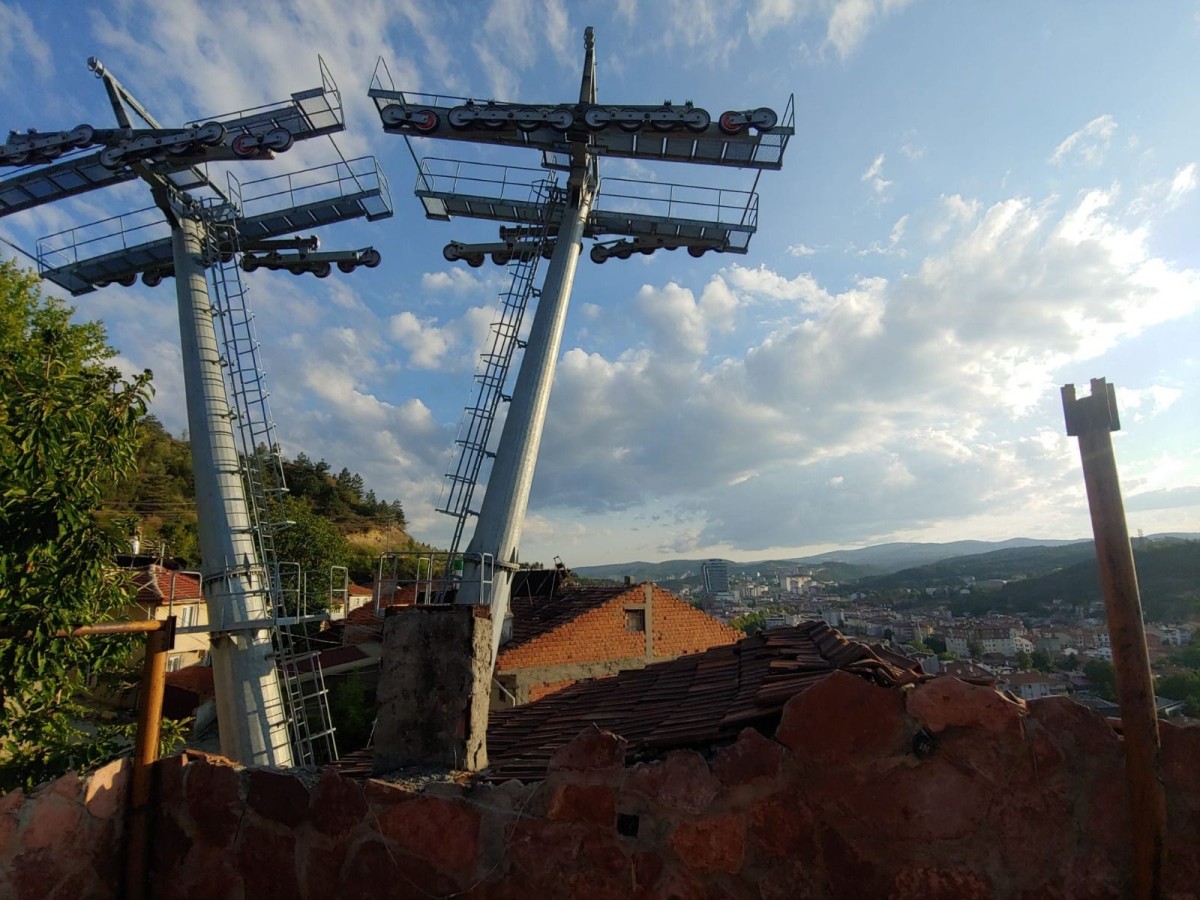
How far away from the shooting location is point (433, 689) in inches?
135

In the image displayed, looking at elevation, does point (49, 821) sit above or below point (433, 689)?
below

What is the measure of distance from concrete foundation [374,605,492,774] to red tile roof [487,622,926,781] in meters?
0.26

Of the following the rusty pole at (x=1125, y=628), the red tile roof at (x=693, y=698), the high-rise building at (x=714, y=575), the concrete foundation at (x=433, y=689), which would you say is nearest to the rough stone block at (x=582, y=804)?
the red tile roof at (x=693, y=698)

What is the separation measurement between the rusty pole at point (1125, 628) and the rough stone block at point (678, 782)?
1.22m

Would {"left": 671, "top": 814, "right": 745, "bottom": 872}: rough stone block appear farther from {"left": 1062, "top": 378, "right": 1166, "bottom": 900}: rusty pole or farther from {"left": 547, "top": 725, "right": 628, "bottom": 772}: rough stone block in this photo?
{"left": 1062, "top": 378, "right": 1166, "bottom": 900}: rusty pole

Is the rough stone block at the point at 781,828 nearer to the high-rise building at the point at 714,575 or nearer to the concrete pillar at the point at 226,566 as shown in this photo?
the concrete pillar at the point at 226,566

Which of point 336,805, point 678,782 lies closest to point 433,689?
point 336,805

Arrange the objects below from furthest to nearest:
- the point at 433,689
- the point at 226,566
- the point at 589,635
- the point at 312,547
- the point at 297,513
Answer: the point at 297,513 → the point at 312,547 → the point at 589,635 → the point at 226,566 → the point at 433,689

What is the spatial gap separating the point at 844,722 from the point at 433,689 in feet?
6.75

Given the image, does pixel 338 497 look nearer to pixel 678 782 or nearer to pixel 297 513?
pixel 297 513

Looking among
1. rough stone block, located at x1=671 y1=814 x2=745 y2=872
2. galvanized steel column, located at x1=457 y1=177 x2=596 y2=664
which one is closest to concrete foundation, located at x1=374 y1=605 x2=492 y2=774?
rough stone block, located at x1=671 y1=814 x2=745 y2=872

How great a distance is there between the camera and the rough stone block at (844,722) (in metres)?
2.22

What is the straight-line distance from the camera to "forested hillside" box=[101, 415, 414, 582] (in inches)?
1344

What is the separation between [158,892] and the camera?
2.79m
